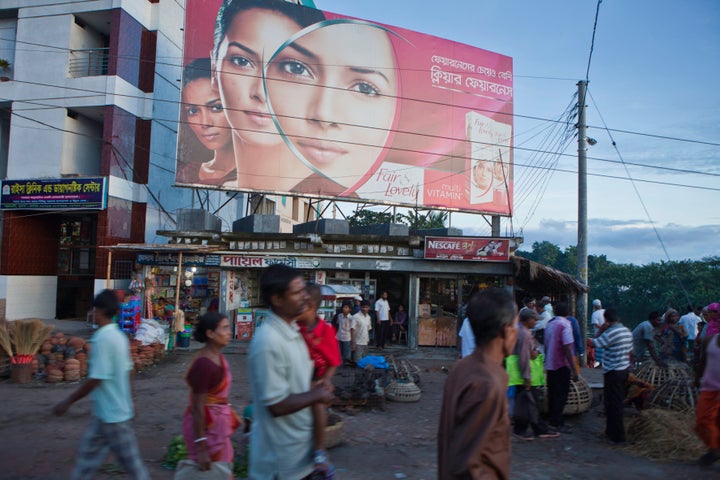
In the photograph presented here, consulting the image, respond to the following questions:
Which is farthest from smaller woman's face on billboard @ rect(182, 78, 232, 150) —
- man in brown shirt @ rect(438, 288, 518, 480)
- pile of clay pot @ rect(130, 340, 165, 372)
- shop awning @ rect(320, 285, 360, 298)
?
man in brown shirt @ rect(438, 288, 518, 480)

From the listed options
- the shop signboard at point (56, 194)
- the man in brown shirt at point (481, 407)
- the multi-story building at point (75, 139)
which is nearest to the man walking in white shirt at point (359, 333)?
the multi-story building at point (75, 139)

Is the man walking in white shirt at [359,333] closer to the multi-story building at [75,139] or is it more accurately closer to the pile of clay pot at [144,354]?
the pile of clay pot at [144,354]

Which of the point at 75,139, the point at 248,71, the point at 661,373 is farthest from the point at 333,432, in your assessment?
the point at 75,139

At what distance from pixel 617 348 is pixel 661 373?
1750 mm

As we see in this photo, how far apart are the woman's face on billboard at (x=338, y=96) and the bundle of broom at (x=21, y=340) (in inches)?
415

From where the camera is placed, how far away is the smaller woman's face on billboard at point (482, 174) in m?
19.7

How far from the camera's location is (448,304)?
15586mm

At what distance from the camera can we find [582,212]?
41.8 ft

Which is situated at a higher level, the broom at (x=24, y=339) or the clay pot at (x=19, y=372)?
the broom at (x=24, y=339)

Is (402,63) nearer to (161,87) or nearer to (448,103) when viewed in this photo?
(448,103)

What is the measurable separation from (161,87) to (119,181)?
417 cm

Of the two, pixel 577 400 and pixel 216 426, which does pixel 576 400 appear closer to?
pixel 577 400

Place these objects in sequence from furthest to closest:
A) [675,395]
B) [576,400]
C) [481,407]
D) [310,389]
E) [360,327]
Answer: [360,327] < [576,400] < [675,395] < [310,389] < [481,407]

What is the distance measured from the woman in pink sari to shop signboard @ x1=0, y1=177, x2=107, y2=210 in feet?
46.1
